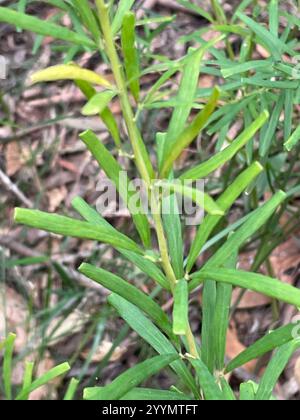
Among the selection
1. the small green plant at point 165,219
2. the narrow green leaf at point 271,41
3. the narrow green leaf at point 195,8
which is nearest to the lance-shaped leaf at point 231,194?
the small green plant at point 165,219

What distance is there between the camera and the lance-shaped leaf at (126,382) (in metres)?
0.57

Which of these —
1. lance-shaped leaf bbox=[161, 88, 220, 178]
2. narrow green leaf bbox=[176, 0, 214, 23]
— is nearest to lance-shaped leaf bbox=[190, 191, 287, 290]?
lance-shaped leaf bbox=[161, 88, 220, 178]

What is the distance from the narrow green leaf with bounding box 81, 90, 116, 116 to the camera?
44cm

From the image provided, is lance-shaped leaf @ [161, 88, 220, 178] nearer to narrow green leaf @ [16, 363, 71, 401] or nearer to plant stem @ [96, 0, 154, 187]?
plant stem @ [96, 0, 154, 187]

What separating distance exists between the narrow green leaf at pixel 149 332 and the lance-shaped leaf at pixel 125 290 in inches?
1.0

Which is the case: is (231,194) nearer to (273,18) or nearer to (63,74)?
(63,74)

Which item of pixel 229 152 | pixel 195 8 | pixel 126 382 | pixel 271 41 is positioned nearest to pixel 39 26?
pixel 229 152

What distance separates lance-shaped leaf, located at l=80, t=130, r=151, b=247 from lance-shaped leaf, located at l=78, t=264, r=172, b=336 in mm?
62

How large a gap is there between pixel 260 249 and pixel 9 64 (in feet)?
3.29

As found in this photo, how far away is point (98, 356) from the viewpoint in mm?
1547

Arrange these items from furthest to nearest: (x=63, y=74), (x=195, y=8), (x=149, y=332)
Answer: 1. (x=195, y=8)
2. (x=149, y=332)
3. (x=63, y=74)

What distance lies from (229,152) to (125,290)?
183mm

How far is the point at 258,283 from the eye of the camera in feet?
1.74
